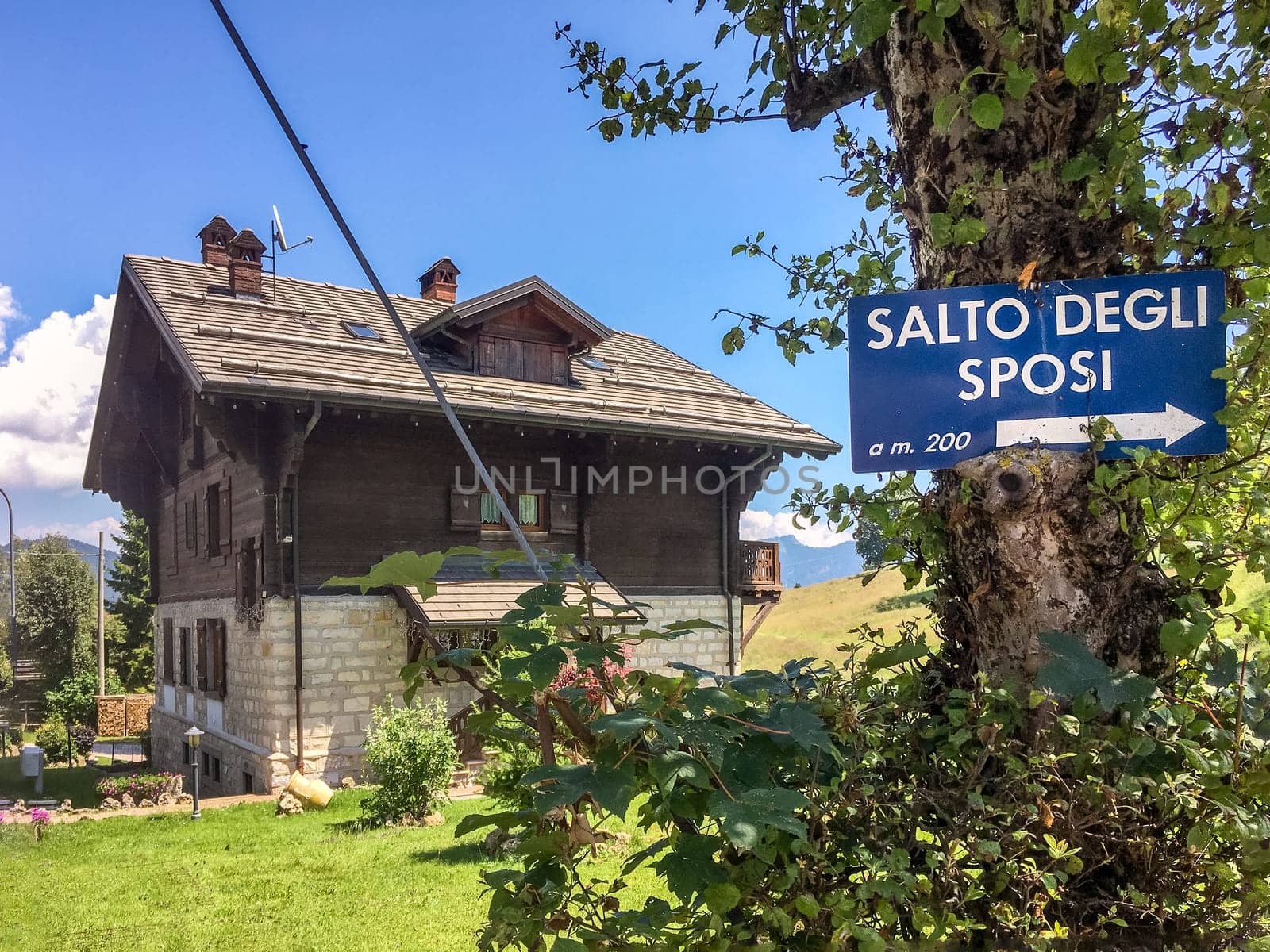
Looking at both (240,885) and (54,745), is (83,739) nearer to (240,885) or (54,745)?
(54,745)

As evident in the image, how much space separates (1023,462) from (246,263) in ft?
56.1

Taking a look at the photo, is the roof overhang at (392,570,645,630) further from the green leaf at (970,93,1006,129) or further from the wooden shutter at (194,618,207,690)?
the green leaf at (970,93,1006,129)

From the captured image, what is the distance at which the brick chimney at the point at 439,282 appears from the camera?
755 inches

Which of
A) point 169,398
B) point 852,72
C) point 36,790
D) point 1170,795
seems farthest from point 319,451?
point 1170,795

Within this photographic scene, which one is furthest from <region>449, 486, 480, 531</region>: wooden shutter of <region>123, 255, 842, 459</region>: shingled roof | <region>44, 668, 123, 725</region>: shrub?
<region>44, 668, 123, 725</region>: shrub

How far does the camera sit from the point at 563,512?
1548cm

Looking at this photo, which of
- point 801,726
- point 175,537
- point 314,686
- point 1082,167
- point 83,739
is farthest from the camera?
point 83,739

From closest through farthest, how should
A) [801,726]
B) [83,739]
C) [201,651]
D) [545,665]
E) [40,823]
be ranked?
1. [545,665]
2. [801,726]
3. [40,823]
4. [201,651]
5. [83,739]

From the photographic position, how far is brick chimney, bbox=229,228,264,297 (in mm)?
16578

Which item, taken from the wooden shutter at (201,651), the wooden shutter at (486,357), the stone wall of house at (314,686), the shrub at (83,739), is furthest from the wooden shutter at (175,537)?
the wooden shutter at (486,357)

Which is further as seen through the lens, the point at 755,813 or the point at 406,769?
the point at 406,769

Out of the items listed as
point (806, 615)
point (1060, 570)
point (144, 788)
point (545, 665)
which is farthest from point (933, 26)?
point (806, 615)

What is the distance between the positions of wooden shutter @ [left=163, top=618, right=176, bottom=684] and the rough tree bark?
1935 cm

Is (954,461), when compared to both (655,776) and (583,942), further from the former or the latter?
(583,942)
